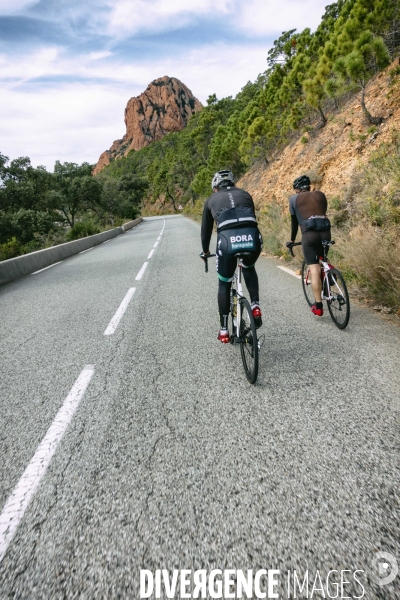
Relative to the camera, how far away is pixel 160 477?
2117mm

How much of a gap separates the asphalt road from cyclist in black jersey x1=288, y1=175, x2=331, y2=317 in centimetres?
66

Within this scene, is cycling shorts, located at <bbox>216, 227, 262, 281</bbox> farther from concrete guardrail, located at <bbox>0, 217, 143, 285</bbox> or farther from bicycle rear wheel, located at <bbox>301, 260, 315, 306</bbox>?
concrete guardrail, located at <bbox>0, 217, 143, 285</bbox>

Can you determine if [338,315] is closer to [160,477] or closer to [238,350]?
[238,350]

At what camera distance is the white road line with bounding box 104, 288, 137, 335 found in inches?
196

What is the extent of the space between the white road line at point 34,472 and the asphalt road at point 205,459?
38 mm

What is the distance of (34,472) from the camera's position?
88.7 inches

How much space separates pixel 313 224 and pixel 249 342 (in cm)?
211

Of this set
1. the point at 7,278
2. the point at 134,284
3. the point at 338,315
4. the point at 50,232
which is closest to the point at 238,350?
the point at 338,315

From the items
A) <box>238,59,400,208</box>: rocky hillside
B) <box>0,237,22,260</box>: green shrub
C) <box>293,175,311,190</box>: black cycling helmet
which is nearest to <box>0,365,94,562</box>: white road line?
<box>293,175,311,190</box>: black cycling helmet

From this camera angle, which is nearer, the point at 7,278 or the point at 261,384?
the point at 261,384

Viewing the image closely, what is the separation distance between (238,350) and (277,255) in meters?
6.81

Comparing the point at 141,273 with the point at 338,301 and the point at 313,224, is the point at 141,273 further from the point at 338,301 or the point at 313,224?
the point at 338,301

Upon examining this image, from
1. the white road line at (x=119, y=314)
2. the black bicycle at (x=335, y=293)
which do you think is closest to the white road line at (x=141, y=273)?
the white road line at (x=119, y=314)

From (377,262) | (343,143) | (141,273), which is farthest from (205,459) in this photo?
(343,143)
